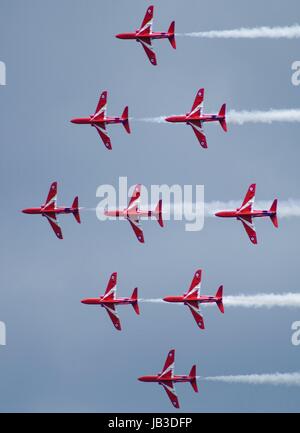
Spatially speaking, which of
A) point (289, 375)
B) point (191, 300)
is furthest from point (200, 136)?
point (289, 375)

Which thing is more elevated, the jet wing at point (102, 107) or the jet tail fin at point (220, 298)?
the jet wing at point (102, 107)

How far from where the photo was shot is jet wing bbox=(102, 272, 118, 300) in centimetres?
16538

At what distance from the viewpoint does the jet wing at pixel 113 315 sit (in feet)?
543

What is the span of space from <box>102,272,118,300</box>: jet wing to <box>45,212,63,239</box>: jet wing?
7.54m

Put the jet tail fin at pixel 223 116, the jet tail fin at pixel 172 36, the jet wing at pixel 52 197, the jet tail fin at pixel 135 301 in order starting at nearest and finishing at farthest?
the jet tail fin at pixel 135 301
the jet tail fin at pixel 223 116
the jet tail fin at pixel 172 36
the jet wing at pixel 52 197

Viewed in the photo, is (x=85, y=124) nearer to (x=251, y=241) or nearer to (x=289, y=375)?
(x=251, y=241)

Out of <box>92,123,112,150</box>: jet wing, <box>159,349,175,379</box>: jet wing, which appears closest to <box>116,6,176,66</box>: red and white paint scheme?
<box>92,123,112,150</box>: jet wing

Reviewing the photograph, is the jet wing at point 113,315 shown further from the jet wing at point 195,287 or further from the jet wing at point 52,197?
the jet wing at point 52,197

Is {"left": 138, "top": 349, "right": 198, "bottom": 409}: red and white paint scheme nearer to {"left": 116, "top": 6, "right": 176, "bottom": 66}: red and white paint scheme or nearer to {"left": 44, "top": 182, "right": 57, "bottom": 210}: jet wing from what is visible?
{"left": 44, "top": 182, "right": 57, "bottom": 210}: jet wing

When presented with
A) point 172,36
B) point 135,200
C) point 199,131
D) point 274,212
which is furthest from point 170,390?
point 172,36

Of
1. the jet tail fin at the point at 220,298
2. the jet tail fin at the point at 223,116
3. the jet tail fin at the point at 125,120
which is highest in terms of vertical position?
the jet tail fin at the point at 125,120

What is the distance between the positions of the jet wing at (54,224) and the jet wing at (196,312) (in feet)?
52.6

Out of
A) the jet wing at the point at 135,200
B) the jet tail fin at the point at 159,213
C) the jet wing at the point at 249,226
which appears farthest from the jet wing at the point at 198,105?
the jet wing at the point at 249,226
